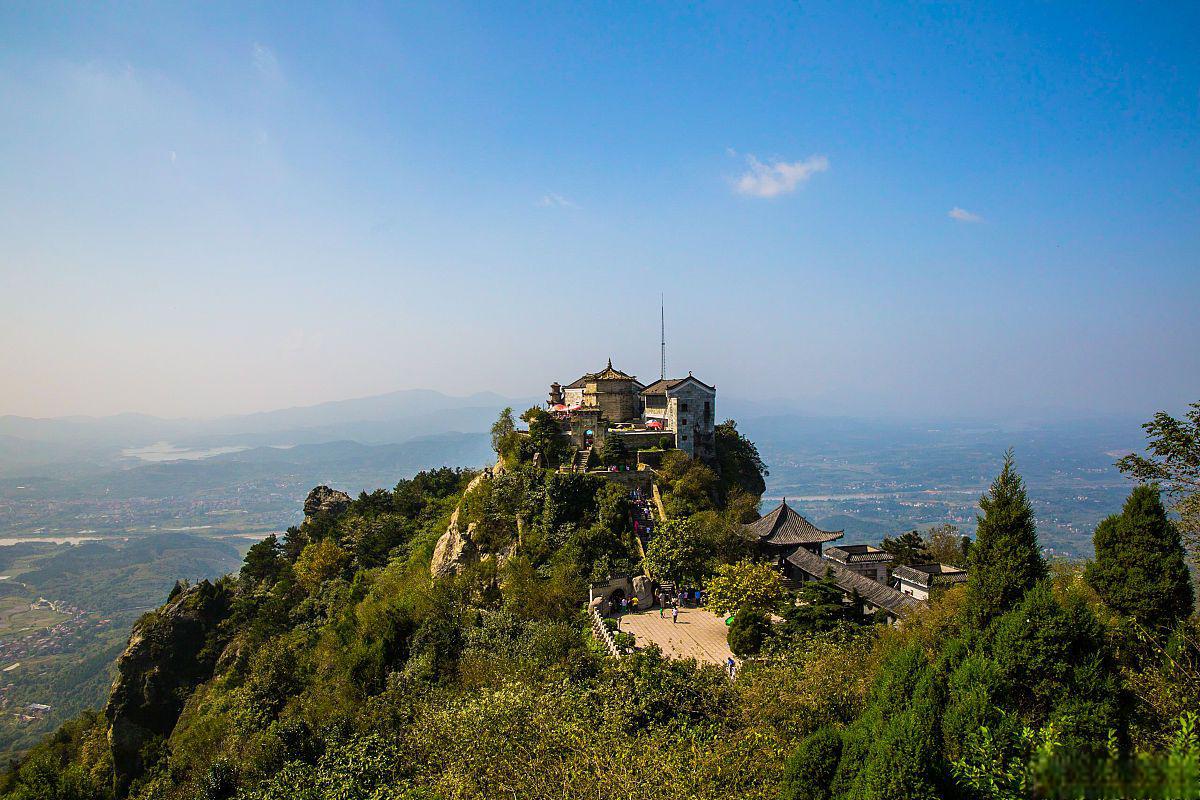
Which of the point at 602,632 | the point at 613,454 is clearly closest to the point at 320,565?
the point at 613,454

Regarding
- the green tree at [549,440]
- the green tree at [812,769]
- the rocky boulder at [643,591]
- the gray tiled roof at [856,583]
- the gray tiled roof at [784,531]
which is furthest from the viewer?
the green tree at [549,440]

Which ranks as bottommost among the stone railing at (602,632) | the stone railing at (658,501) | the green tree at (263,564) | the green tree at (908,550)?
the green tree at (263,564)

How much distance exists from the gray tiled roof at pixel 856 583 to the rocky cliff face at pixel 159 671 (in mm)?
35395

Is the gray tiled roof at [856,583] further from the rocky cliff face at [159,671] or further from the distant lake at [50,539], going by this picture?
the distant lake at [50,539]

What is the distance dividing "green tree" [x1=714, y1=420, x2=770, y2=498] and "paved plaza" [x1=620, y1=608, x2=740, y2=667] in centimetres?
1054

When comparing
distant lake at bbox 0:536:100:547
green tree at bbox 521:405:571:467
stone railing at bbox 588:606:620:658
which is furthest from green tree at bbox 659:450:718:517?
distant lake at bbox 0:536:100:547

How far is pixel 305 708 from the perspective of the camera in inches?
912

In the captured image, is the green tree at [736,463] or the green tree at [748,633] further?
the green tree at [736,463]

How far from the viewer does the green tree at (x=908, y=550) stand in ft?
94.8

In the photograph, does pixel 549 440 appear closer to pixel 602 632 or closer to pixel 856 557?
pixel 602 632

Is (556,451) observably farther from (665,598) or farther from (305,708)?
(305,708)

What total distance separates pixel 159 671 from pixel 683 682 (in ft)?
117

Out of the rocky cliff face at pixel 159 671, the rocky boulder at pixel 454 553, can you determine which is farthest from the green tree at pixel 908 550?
the rocky cliff face at pixel 159 671

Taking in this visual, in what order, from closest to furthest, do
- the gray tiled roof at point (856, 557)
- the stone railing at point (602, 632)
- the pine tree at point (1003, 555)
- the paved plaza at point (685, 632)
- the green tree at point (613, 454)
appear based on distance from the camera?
the pine tree at point (1003, 555), the stone railing at point (602, 632), the paved plaza at point (685, 632), the gray tiled roof at point (856, 557), the green tree at point (613, 454)
